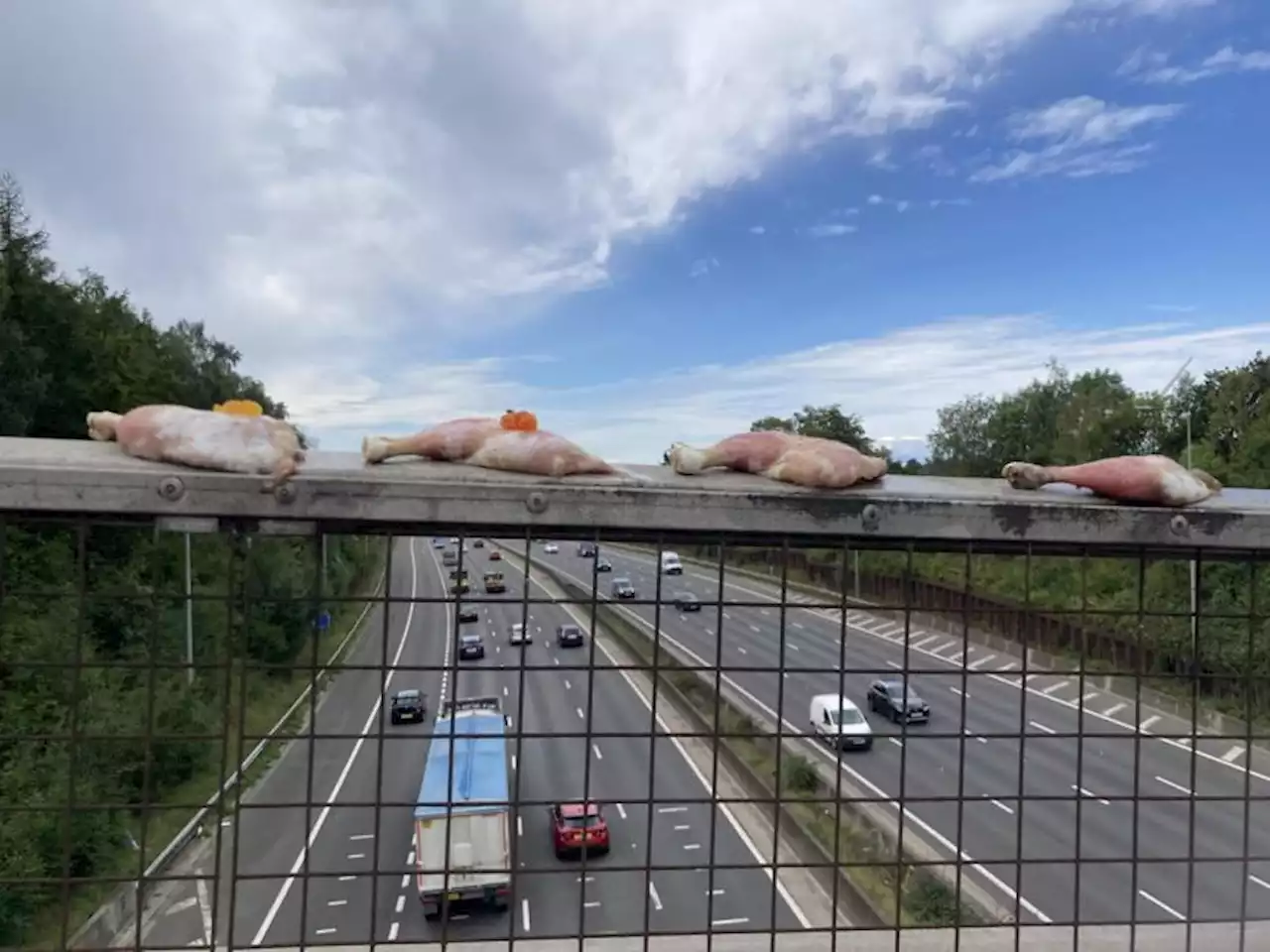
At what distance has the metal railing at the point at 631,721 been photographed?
3367mm

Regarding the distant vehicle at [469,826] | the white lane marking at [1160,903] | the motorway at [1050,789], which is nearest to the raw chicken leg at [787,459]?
the motorway at [1050,789]

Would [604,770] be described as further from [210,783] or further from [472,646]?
[472,646]

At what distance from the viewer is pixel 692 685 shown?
48.1 ft

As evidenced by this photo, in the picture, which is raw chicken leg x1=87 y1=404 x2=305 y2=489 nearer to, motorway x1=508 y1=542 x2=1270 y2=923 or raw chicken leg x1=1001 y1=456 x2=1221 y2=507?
raw chicken leg x1=1001 y1=456 x2=1221 y2=507

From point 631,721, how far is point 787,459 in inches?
550

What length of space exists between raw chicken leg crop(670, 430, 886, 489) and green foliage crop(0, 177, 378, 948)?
158 centimetres

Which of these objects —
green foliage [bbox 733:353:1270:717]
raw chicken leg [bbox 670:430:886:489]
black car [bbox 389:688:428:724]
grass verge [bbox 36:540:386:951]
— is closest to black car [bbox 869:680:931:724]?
green foliage [bbox 733:353:1270:717]

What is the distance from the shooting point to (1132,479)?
12.4ft

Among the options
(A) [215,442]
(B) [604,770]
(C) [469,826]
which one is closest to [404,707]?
(B) [604,770]

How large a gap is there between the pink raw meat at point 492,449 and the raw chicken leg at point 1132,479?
6.16 feet

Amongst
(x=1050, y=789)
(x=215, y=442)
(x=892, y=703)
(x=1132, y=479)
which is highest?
(x=215, y=442)

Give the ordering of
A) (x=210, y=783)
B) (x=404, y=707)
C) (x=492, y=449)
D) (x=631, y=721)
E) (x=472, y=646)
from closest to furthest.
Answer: (x=492, y=449)
(x=472, y=646)
(x=404, y=707)
(x=210, y=783)
(x=631, y=721)

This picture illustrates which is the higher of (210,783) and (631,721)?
(631,721)

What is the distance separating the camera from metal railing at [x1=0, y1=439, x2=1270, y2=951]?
3367mm
